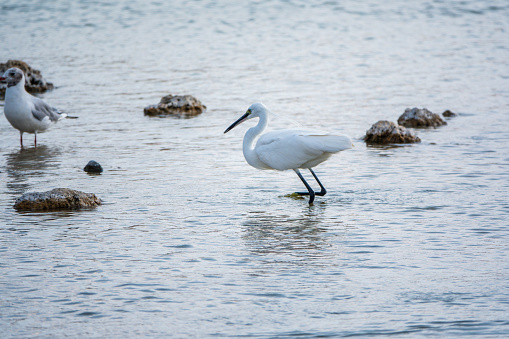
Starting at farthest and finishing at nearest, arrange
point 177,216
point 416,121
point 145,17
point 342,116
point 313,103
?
point 145,17 < point 313,103 < point 342,116 < point 416,121 < point 177,216

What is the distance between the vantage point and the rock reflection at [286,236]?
691 cm

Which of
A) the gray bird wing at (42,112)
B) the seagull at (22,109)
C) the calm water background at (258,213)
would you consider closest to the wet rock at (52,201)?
the calm water background at (258,213)

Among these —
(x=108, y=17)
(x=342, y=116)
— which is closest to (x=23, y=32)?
(x=108, y=17)

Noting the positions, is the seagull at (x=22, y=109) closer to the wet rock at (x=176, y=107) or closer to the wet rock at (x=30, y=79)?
the wet rock at (x=176, y=107)

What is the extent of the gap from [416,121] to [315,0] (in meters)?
22.9

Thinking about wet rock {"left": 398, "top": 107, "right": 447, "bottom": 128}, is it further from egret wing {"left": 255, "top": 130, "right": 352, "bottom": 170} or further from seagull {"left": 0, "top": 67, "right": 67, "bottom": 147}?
seagull {"left": 0, "top": 67, "right": 67, "bottom": 147}

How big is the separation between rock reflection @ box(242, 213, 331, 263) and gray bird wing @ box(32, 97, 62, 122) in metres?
5.05

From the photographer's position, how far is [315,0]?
113ft

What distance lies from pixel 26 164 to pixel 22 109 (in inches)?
49.5

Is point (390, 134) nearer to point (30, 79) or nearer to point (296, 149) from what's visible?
point (296, 149)

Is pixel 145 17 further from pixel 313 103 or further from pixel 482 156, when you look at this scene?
pixel 482 156

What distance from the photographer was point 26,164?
1069cm

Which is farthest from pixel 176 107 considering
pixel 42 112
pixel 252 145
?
pixel 252 145

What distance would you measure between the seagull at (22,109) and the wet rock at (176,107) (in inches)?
94.4
